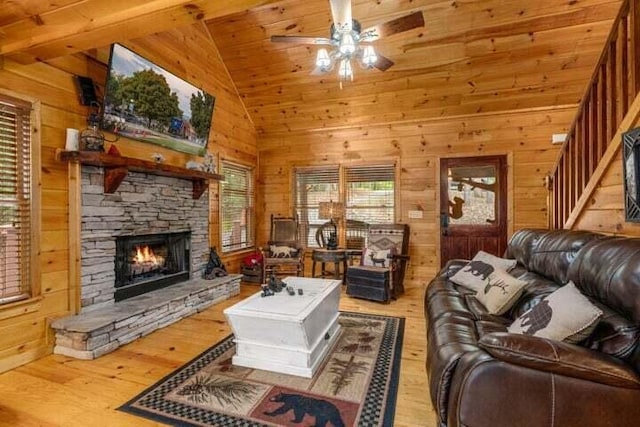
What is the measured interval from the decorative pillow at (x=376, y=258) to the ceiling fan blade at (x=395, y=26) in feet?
8.97

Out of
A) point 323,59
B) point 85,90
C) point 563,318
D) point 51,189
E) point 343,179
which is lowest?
point 563,318

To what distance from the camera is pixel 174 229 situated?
13.2 feet

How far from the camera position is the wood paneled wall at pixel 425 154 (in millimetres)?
4727

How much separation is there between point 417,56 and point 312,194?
2.68 meters

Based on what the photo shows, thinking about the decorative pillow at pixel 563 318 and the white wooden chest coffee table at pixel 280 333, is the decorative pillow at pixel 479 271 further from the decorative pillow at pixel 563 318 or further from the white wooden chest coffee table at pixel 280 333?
the white wooden chest coffee table at pixel 280 333

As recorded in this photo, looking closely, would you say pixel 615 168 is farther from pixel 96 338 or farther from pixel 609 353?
pixel 96 338

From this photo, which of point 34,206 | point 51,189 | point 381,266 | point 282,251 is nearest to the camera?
point 34,206

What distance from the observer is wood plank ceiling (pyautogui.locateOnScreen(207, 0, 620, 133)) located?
12.1 ft

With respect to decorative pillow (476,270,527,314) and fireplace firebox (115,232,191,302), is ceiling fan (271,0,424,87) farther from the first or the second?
fireplace firebox (115,232,191,302)

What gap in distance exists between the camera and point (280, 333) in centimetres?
235

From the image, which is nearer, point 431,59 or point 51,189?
point 51,189

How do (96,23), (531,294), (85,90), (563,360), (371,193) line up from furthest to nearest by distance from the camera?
(371,193), (85,90), (531,294), (96,23), (563,360)

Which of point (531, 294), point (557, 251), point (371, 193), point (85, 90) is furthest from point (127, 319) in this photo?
point (371, 193)

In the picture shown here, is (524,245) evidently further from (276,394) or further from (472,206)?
(276,394)
